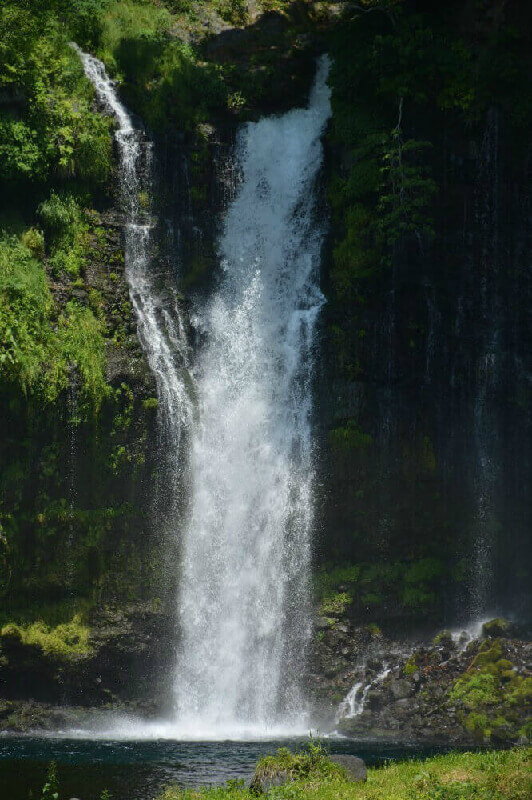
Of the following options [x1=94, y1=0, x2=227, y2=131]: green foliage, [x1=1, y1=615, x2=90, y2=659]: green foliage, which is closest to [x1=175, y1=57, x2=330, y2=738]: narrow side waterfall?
[x1=94, y1=0, x2=227, y2=131]: green foliage

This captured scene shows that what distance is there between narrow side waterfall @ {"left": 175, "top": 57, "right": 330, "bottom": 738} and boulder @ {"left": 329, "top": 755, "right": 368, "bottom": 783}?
5.58 metres

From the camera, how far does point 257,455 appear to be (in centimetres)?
2002

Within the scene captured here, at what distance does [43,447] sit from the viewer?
18.7 metres

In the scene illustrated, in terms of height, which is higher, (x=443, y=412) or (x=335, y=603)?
(x=443, y=412)

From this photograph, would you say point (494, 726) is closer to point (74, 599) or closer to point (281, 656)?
point (281, 656)

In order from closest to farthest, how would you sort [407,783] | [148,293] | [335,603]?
[407,783] → [335,603] → [148,293]

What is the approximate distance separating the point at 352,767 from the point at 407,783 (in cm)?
82

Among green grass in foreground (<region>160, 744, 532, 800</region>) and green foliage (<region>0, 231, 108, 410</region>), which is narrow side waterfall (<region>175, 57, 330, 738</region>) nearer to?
green foliage (<region>0, 231, 108, 410</region>)

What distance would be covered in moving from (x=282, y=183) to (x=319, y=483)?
8.64 metres

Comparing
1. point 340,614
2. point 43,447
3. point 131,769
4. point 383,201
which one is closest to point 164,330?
point 43,447

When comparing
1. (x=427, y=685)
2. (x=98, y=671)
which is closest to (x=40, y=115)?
(x=98, y=671)

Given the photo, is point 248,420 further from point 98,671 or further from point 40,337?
point 98,671

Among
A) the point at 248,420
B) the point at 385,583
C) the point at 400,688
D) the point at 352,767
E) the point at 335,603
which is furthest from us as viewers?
the point at 248,420

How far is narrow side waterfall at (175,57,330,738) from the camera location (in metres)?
18.3
